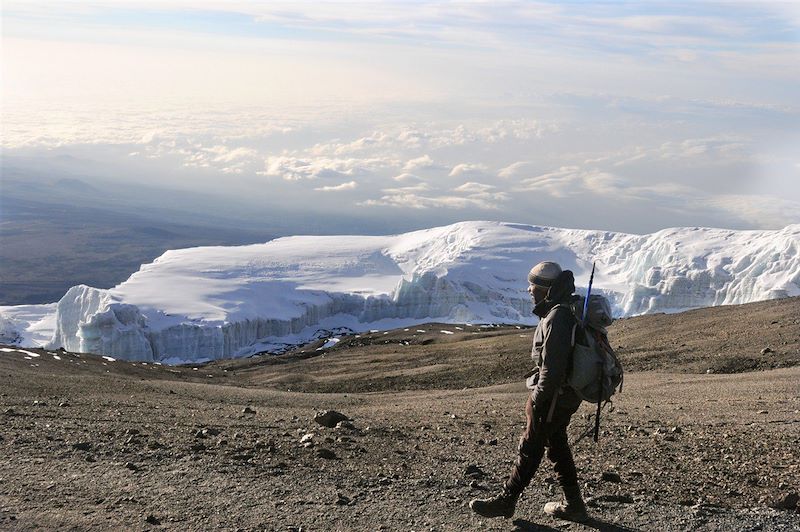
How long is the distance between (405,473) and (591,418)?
5101 millimetres

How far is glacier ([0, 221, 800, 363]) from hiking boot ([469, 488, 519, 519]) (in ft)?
211

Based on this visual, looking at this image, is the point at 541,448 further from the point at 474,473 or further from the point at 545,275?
the point at 474,473

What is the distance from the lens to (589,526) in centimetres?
757

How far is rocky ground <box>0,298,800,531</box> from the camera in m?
7.90

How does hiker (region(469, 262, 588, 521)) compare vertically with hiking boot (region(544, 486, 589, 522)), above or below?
above

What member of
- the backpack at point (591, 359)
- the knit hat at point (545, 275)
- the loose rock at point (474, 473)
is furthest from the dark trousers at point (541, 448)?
the loose rock at point (474, 473)

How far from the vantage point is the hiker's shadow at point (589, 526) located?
752cm

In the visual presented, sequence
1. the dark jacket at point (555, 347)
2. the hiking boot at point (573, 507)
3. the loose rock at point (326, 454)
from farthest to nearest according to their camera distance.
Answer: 1. the loose rock at point (326, 454)
2. the hiking boot at point (573, 507)
3. the dark jacket at point (555, 347)

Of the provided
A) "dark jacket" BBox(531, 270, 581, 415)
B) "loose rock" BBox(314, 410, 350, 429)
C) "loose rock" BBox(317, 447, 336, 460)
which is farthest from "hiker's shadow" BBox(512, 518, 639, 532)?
"loose rock" BBox(314, 410, 350, 429)

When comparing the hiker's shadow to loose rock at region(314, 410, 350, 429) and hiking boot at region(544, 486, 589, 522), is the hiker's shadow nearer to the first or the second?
hiking boot at region(544, 486, 589, 522)

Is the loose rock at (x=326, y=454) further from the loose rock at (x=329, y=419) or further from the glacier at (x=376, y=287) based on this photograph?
the glacier at (x=376, y=287)

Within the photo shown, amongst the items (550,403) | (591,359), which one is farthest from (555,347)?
(550,403)

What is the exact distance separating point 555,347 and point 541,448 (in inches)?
38.8

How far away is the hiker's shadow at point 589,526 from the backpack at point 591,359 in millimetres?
1154
